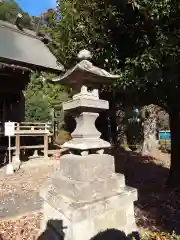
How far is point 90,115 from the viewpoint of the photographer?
3.78 m

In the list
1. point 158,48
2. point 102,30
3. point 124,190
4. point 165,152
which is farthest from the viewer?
point 165,152

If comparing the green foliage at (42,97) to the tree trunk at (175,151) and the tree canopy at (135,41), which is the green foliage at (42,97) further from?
the tree trunk at (175,151)

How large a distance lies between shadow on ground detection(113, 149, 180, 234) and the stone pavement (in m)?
2.49

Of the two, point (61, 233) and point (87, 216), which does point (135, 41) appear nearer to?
point (87, 216)

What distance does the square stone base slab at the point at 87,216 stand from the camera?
323cm

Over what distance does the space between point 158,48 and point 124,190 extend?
2661 mm

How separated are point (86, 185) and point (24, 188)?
471cm

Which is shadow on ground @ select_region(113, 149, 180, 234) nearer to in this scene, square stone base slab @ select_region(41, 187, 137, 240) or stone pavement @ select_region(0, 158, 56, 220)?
square stone base slab @ select_region(41, 187, 137, 240)

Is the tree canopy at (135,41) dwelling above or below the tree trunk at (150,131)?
above

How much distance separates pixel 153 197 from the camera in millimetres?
6324

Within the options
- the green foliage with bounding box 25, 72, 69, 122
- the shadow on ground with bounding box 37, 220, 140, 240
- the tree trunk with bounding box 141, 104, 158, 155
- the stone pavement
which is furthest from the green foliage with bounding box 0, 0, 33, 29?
the shadow on ground with bounding box 37, 220, 140, 240

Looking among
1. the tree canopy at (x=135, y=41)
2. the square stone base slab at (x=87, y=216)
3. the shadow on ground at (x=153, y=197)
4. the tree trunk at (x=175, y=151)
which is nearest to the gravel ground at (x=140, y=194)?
the shadow on ground at (x=153, y=197)

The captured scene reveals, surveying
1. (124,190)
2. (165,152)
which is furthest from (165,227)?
(165,152)

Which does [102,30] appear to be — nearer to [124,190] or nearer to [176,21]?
[176,21]
